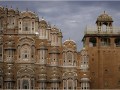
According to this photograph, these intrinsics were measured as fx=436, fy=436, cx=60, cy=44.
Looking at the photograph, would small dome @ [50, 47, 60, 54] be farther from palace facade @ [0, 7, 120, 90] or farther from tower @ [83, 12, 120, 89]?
tower @ [83, 12, 120, 89]

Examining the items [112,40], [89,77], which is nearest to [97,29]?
[112,40]

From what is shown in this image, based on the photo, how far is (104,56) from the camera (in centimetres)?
5722

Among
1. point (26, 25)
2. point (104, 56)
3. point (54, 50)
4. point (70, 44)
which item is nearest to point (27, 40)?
point (26, 25)

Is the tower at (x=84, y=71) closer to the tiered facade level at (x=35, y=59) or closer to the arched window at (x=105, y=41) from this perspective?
the tiered facade level at (x=35, y=59)

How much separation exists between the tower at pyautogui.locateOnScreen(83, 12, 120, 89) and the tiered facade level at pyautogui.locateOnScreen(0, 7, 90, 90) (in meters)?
3.14

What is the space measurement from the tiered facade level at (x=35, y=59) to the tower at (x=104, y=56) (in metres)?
3.14

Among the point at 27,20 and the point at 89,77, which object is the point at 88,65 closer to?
the point at 89,77

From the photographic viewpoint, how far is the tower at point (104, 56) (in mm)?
56531

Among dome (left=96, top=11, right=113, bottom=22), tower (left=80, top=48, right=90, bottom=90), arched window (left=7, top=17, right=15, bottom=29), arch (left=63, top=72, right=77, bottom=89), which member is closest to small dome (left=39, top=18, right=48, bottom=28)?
arched window (left=7, top=17, right=15, bottom=29)

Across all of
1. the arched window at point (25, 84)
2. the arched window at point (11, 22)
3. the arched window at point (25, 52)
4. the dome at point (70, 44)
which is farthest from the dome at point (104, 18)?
the arched window at point (25, 84)

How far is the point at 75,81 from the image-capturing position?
176ft

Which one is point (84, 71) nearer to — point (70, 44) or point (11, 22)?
point (70, 44)

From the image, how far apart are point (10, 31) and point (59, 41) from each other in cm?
683

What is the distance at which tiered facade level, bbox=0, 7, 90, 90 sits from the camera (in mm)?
53266
